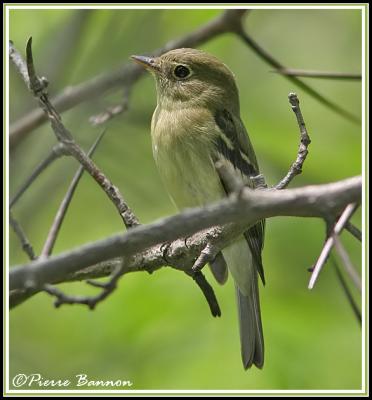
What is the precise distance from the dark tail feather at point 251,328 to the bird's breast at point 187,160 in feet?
2.27

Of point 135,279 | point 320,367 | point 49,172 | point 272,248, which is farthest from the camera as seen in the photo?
point 49,172

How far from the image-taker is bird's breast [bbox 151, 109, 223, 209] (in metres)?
4.12

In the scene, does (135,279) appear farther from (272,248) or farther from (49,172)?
(49,172)

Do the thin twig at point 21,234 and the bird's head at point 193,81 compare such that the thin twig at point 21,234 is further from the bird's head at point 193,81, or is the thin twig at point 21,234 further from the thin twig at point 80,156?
the bird's head at point 193,81

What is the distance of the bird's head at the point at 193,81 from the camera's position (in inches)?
180

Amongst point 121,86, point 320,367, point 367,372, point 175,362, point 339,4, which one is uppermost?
Answer: point 339,4

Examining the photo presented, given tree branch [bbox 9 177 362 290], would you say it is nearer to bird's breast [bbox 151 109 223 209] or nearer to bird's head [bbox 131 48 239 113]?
bird's breast [bbox 151 109 223 209]

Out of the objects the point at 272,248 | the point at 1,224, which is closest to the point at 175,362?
the point at 272,248

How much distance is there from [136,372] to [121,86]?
1.85m

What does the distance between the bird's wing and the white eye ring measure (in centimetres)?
35

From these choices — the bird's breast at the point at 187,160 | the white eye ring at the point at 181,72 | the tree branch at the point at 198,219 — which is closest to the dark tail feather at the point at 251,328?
the bird's breast at the point at 187,160

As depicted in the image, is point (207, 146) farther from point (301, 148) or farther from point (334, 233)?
point (334, 233)

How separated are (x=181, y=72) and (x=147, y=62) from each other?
34 centimetres

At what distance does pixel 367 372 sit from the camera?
3000mm
